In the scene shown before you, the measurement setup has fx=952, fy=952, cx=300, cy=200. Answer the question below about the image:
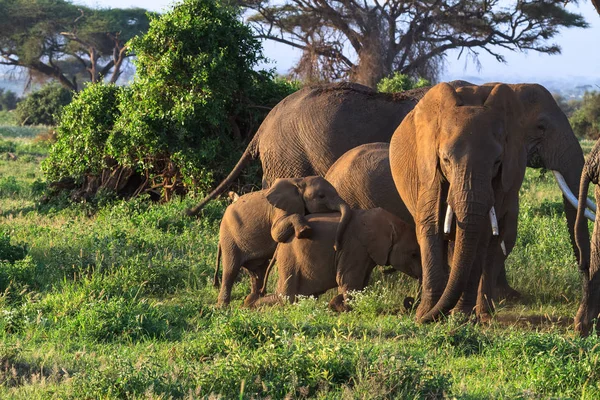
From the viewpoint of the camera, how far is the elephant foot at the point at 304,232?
711 centimetres

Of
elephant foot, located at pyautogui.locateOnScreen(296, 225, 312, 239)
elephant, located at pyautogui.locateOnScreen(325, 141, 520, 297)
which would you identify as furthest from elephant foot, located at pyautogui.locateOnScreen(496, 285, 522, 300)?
elephant foot, located at pyautogui.locateOnScreen(296, 225, 312, 239)

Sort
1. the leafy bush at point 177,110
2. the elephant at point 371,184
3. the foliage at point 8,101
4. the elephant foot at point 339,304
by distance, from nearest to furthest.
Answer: the elephant foot at point 339,304, the elephant at point 371,184, the leafy bush at point 177,110, the foliage at point 8,101

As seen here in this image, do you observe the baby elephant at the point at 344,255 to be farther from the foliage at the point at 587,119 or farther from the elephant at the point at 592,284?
the foliage at the point at 587,119

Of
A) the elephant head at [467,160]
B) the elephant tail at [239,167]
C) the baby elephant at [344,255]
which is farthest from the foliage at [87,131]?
the elephant head at [467,160]

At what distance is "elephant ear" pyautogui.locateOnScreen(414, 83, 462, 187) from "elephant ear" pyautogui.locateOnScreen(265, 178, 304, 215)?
115 centimetres

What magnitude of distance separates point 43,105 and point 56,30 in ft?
22.0

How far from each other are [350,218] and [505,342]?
Result: 6.36 feet

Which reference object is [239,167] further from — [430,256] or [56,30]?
[56,30]

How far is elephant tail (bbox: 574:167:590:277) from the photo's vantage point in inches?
244

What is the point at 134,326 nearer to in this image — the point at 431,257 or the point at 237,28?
the point at 431,257

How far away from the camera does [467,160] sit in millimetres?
6098

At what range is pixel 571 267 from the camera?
27.2 feet

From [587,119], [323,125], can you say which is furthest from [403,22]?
[323,125]

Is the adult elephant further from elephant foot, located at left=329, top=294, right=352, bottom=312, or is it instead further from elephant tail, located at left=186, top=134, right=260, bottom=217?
elephant foot, located at left=329, top=294, right=352, bottom=312
